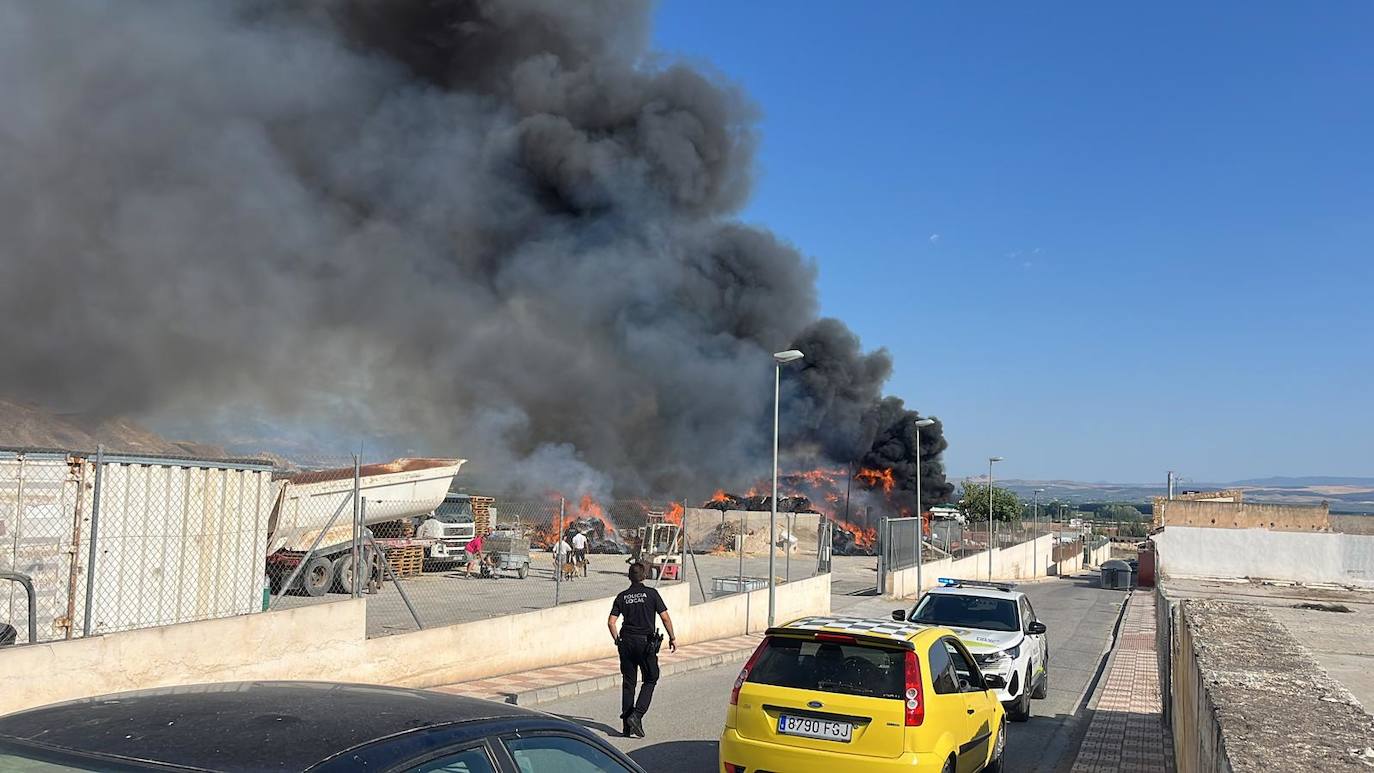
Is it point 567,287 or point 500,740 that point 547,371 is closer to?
point 567,287

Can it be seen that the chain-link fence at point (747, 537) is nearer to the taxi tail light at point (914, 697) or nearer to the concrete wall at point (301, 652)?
the concrete wall at point (301, 652)

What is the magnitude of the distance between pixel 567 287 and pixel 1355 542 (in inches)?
1302

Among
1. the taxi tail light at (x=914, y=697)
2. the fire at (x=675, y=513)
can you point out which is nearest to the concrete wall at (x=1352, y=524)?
the fire at (x=675, y=513)

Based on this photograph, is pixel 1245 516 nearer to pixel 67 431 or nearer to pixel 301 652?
pixel 301 652

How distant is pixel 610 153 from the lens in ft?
152

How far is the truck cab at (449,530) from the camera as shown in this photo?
21.9m

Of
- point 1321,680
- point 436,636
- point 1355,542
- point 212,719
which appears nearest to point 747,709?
point 1321,680

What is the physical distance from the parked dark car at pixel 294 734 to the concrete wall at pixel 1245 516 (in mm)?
43671

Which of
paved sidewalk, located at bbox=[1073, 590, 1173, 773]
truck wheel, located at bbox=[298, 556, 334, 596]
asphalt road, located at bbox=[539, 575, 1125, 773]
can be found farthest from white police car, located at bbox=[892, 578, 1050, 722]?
truck wheel, located at bbox=[298, 556, 334, 596]

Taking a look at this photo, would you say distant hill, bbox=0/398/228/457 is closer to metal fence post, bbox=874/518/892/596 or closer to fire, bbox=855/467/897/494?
metal fence post, bbox=874/518/892/596

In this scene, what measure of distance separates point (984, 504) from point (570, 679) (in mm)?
69059

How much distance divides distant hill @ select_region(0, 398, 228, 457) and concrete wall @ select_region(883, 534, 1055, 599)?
18.3m

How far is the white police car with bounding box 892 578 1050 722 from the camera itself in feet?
31.1

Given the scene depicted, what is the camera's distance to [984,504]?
75.6 metres
